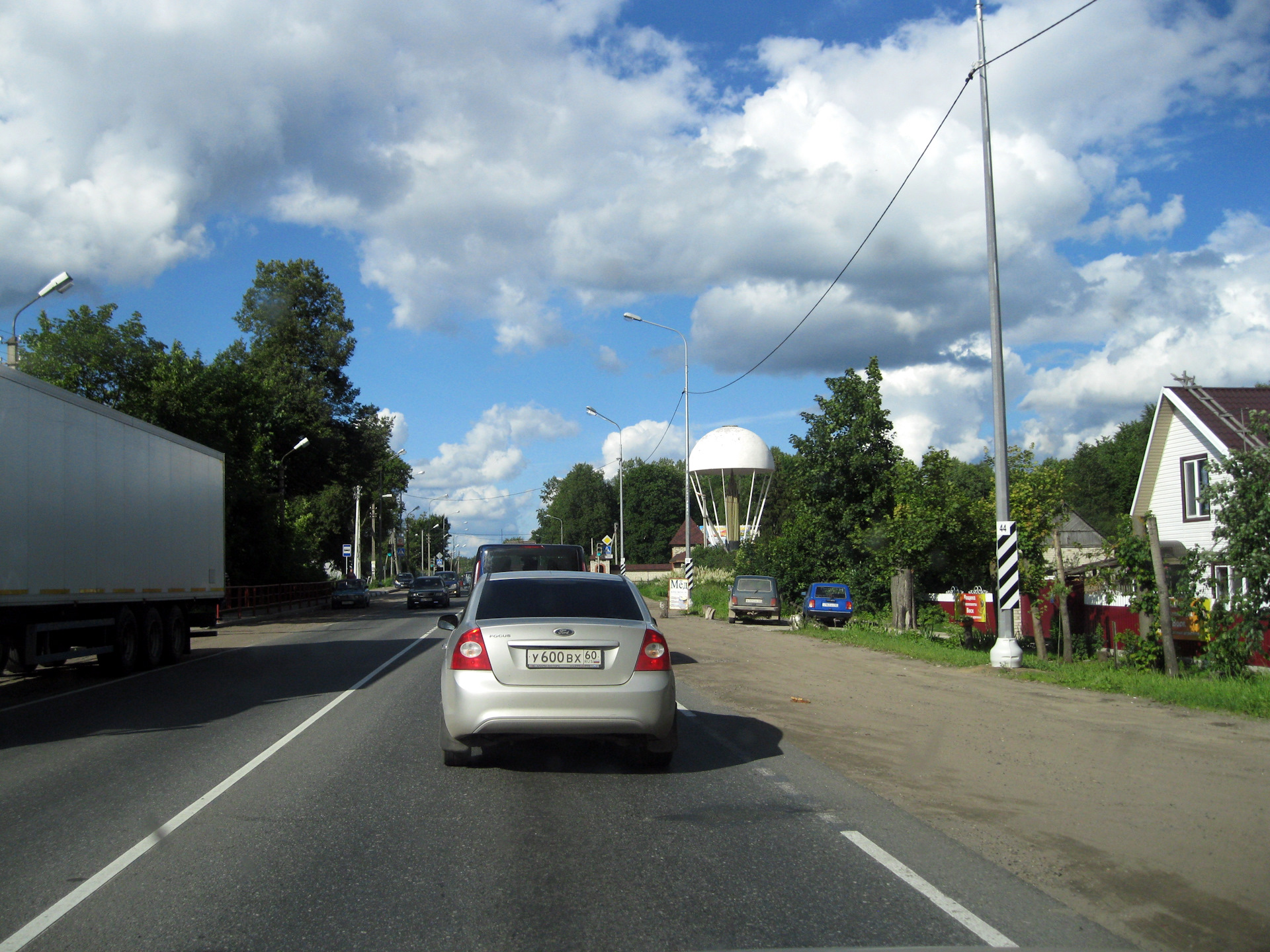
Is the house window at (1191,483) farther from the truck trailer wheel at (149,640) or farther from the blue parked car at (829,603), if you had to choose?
the truck trailer wheel at (149,640)

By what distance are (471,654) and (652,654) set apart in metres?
1.29

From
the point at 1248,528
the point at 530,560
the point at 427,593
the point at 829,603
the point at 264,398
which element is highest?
the point at 264,398

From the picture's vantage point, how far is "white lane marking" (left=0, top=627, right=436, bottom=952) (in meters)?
4.23

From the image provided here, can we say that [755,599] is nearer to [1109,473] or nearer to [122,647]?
[122,647]

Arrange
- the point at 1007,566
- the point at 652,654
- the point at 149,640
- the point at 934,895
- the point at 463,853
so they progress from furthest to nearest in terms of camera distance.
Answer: the point at 149,640 < the point at 1007,566 < the point at 652,654 < the point at 463,853 < the point at 934,895

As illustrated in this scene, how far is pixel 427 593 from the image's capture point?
146 feet

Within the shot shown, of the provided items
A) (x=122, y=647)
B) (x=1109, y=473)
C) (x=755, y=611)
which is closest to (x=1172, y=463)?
(x=755, y=611)

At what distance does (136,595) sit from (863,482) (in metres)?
22.8

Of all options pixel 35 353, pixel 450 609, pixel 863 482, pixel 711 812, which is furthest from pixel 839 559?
pixel 711 812

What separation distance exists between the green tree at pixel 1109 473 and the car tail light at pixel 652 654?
7941cm

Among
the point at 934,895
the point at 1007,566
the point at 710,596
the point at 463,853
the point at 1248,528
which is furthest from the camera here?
the point at 710,596

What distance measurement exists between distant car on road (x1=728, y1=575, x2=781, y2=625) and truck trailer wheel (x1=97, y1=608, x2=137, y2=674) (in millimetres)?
20430

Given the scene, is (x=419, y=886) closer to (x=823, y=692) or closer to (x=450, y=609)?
(x=823, y=692)

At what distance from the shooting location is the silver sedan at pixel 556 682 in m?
7.08
